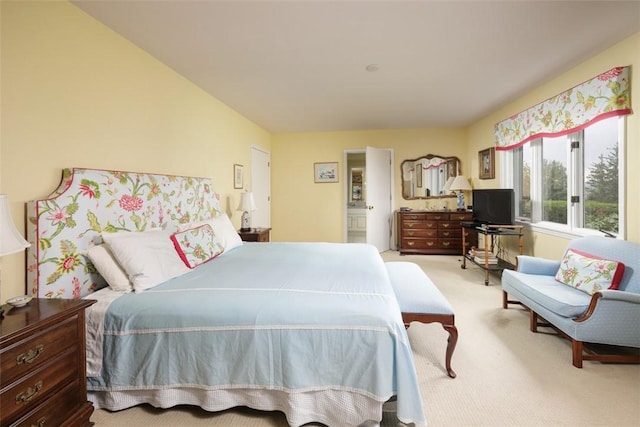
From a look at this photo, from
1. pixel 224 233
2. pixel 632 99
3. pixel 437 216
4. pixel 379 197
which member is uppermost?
pixel 632 99

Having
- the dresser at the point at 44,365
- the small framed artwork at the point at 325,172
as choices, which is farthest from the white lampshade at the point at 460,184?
the dresser at the point at 44,365

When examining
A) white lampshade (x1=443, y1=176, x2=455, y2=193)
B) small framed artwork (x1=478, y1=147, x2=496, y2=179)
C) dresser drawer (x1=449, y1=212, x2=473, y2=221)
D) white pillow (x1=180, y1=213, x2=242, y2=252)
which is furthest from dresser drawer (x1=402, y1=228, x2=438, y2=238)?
white pillow (x1=180, y1=213, x2=242, y2=252)

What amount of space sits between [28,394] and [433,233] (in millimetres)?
5285

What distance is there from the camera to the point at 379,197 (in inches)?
220

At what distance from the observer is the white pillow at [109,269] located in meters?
1.74

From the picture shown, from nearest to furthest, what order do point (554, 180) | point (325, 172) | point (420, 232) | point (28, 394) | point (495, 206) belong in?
point (28, 394) < point (554, 180) < point (495, 206) < point (420, 232) < point (325, 172)

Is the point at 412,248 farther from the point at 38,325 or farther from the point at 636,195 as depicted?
the point at 38,325

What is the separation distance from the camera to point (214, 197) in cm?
344

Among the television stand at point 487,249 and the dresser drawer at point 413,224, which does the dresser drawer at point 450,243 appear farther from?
the television stand at point 487,249

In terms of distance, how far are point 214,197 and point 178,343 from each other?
222 centimetres

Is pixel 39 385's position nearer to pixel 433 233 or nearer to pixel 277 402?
pixel 277 402

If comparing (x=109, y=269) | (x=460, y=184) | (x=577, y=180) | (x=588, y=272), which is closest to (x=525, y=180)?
(x=577, y=180)

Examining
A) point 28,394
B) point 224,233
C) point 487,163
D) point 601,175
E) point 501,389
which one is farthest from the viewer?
point 487,163

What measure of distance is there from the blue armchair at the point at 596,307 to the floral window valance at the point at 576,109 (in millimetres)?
1135
